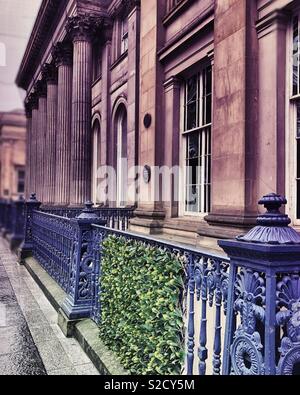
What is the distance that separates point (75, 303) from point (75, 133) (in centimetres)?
1053

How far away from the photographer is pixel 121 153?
13.2m

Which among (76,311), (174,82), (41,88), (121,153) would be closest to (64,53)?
(41,88)

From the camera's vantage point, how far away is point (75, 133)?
14.5 metres

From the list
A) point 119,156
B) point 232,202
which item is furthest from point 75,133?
point 232,202

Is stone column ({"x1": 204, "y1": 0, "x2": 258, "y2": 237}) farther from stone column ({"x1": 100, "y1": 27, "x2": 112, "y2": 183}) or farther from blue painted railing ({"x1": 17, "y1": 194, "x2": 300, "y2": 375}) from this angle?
stone column ({"x1": 100, "y1": 27, "x2": 112, "y2": 183})

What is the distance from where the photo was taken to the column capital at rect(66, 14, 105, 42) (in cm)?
1386

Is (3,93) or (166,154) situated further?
(166,154)

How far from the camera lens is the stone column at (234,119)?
17.3ft

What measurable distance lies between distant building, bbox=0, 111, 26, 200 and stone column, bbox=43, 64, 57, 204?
2480cm

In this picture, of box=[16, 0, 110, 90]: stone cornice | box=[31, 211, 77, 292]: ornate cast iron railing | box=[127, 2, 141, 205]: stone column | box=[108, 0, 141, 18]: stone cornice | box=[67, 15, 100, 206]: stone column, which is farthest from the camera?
box=[67, 15, 100, 206]: stone column

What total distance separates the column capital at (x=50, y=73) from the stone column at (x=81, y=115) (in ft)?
14.0

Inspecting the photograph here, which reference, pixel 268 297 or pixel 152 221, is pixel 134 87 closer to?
pixel 152 221

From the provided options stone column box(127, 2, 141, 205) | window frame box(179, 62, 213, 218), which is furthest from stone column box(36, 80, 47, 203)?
window frame box(179, 62, 213, 218)
